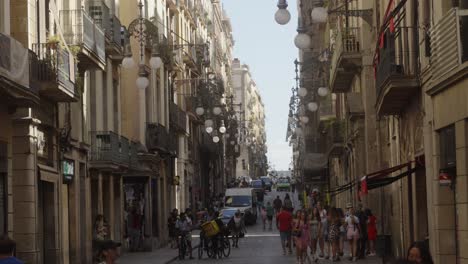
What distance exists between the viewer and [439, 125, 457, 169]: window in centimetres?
2007

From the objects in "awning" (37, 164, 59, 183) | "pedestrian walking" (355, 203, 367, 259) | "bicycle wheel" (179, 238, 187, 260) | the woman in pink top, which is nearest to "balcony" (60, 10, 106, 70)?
"awning" (37, 164, 59, 183)

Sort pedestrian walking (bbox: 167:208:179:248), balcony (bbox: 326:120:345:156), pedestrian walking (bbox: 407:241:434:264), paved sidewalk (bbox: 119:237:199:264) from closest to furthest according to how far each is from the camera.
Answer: pedestrian walking (bbox: 407:241:434:264) < paved sidewalk (bbox: 119:237:199:264) < pedestrian walking (bbox: 167:208:179:248) < balcony (bbox: 326:120:345:156)

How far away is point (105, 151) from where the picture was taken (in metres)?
34.6

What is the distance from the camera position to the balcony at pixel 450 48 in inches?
679

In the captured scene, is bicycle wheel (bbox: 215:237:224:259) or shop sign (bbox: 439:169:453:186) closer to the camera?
shop sign (bbox: 439:169:453:186)

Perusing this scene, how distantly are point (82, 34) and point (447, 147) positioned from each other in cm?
1114

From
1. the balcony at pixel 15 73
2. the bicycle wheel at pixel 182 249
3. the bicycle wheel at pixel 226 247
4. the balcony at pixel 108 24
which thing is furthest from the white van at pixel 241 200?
the balcony at pixel 15 73

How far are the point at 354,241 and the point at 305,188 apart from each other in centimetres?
5073

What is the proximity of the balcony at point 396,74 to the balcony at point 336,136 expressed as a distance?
847 inches

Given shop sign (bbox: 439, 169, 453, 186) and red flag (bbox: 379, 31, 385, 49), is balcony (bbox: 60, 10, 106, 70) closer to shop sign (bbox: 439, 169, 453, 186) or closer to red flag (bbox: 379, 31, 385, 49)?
red flag (bbox: 379, 31, 385, 49)

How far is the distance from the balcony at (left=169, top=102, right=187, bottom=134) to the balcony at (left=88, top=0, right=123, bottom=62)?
15451 millimetres

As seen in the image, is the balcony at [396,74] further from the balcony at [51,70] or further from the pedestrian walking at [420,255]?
the pedestrian walking at [420,255]

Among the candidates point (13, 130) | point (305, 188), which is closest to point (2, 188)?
point (13, 130)

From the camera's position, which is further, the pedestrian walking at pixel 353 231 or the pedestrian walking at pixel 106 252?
the pedestrian walking at pixel 353 231
